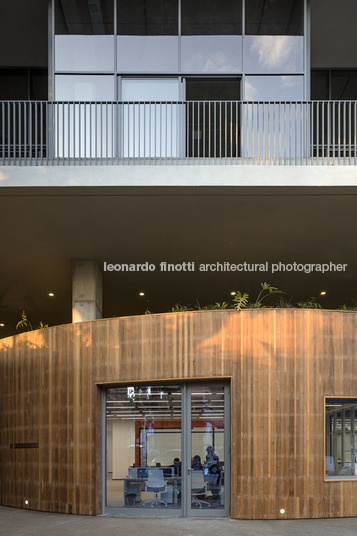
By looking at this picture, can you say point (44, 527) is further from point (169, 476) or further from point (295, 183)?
point (295, 183)

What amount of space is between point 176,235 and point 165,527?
6422 millimetres

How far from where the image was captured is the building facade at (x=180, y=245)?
9.08m

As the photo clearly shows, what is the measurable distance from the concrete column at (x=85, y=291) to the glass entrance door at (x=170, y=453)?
16.8 ft

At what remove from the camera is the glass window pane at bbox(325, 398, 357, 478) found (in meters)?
9.01

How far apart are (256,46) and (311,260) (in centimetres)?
540

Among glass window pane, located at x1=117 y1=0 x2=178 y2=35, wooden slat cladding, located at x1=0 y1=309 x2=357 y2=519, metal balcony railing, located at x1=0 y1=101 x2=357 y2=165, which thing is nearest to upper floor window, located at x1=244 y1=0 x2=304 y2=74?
metal balcony railing, located at x1=0 y1=101 x2=357 y2=165

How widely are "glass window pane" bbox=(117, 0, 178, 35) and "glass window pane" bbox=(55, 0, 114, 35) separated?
22 cm

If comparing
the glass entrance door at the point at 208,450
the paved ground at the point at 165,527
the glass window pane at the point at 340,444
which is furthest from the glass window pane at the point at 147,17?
the paved ground at the point at 165,527

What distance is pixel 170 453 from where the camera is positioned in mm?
9227

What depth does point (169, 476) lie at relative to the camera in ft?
30.0

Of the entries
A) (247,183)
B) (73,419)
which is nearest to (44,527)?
(73,419)

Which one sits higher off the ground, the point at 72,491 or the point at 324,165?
the point at 324,165

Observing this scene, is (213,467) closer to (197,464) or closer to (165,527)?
(197,464)

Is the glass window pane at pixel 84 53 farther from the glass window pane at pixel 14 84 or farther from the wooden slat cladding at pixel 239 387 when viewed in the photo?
the wooden slat cladding at pixel 239 387
